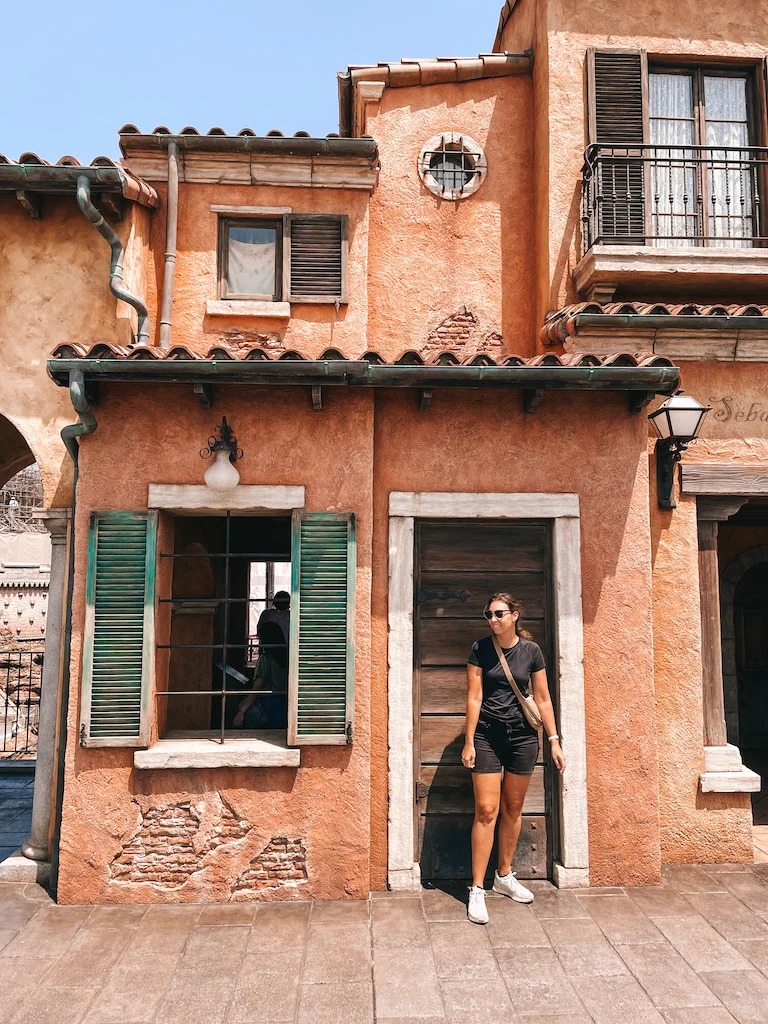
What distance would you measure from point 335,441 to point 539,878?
A: 11.7ft

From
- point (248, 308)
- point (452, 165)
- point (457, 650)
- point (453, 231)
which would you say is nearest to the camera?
point (457, 650)

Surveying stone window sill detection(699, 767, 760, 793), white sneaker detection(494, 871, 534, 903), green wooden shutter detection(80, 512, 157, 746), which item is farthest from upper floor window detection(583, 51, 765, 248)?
white sneaker detection(494, 871, 534, 903)

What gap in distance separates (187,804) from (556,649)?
9.49ft

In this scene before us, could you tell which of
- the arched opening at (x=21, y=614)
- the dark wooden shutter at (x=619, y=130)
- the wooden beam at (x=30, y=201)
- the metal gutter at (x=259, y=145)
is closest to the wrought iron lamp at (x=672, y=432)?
the dark wooden shutter at (x=619, y=130)

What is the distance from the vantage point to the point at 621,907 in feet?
15.0

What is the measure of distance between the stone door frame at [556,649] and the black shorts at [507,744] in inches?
17.6

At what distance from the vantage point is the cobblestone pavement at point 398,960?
3.50 m

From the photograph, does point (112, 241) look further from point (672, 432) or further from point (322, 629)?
point (672, 432)

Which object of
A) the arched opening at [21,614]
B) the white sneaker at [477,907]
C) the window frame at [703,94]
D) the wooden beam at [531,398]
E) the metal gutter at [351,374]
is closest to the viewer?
the white sneaker at [477,907]

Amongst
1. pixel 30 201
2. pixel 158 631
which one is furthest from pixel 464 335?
pixel 158 631

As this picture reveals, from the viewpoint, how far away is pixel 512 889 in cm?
466

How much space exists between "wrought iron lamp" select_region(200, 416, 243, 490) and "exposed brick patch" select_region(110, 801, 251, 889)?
2.27m

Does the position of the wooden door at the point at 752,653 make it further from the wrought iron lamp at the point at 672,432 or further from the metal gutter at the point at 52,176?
the metal gutter at the point at 52,176

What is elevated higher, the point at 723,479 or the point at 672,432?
the point at 672,432
